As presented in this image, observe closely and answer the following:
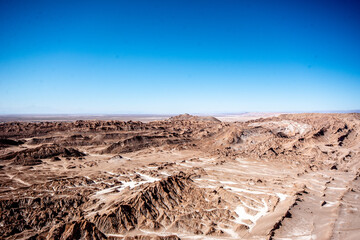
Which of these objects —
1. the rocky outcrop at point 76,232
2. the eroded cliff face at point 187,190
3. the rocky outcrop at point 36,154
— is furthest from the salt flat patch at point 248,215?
the rocky outcrop at point 36,154

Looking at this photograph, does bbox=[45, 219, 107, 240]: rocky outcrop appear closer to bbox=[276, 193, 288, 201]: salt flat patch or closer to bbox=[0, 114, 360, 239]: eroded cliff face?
bbox=[0, 114, 360, 239]: eroded cliff face

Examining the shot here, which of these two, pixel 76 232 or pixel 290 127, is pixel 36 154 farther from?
pixel 290 127

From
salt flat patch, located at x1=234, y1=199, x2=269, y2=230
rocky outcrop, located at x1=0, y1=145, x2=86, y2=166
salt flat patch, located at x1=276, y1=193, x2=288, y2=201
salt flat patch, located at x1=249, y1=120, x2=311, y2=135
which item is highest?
salt flat patch, located at x1=249, y1=120, x2=311, y2=135

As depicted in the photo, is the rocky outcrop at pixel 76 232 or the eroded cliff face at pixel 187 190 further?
the eroded cliff face at pixel 187 190

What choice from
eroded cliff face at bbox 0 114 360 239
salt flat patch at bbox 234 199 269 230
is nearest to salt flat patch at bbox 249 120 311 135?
eroded cliff face at bbox 0 114 360 239

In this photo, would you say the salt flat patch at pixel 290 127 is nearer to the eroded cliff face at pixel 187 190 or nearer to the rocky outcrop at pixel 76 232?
the eroded cliff face at pixel 187 190

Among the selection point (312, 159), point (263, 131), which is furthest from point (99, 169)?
point (263, 131)

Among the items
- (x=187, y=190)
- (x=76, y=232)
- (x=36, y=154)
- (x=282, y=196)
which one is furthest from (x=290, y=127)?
(x=36, y=154)

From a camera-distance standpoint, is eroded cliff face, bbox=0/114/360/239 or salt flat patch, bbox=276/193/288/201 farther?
salt flat patch, bbox=276/193/288/201

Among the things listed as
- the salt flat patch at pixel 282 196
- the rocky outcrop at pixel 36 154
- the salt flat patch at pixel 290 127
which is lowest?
the salt flat patch at pixel 282 196
